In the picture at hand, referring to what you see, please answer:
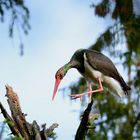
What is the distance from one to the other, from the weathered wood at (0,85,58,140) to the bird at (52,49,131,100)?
2.76 metres

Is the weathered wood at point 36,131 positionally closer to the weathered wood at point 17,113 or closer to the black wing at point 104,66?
the weathered wood at point 17,113

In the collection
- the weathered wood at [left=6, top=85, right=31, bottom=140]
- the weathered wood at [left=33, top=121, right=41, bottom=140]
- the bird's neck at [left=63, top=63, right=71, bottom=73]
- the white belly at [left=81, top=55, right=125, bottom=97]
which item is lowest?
the weathered wood at [left=33, top=121, right=41, bottom=140]

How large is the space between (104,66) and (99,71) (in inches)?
5.7

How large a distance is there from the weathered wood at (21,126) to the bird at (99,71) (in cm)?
276

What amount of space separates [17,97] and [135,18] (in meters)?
7.66

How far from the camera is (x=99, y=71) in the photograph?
10359 mm

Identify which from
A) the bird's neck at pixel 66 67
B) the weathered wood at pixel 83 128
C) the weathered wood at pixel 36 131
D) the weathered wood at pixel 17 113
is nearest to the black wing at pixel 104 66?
the bird's neck at pixel 66 67

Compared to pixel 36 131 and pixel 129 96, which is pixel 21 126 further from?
pixel 129 96

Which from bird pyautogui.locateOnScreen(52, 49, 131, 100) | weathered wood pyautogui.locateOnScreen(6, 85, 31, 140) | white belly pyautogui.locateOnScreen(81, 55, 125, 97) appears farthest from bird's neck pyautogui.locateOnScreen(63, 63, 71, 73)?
weathered wood pyautogui.locateOnScreen(6, 85, 31, 140)

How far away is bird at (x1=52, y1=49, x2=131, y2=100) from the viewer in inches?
404

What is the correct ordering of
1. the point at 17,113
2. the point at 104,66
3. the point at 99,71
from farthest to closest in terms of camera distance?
1. the point at 99,71
2. the point at 104,66
3. the point at 17,113

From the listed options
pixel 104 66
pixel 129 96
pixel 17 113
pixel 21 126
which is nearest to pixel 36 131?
pixel 21 126

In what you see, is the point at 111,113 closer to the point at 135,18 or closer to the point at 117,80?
the point at 135,18

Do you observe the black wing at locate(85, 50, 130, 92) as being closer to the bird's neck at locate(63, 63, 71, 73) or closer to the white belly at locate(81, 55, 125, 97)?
the white belly at locate(81, 55, 125, 97)
